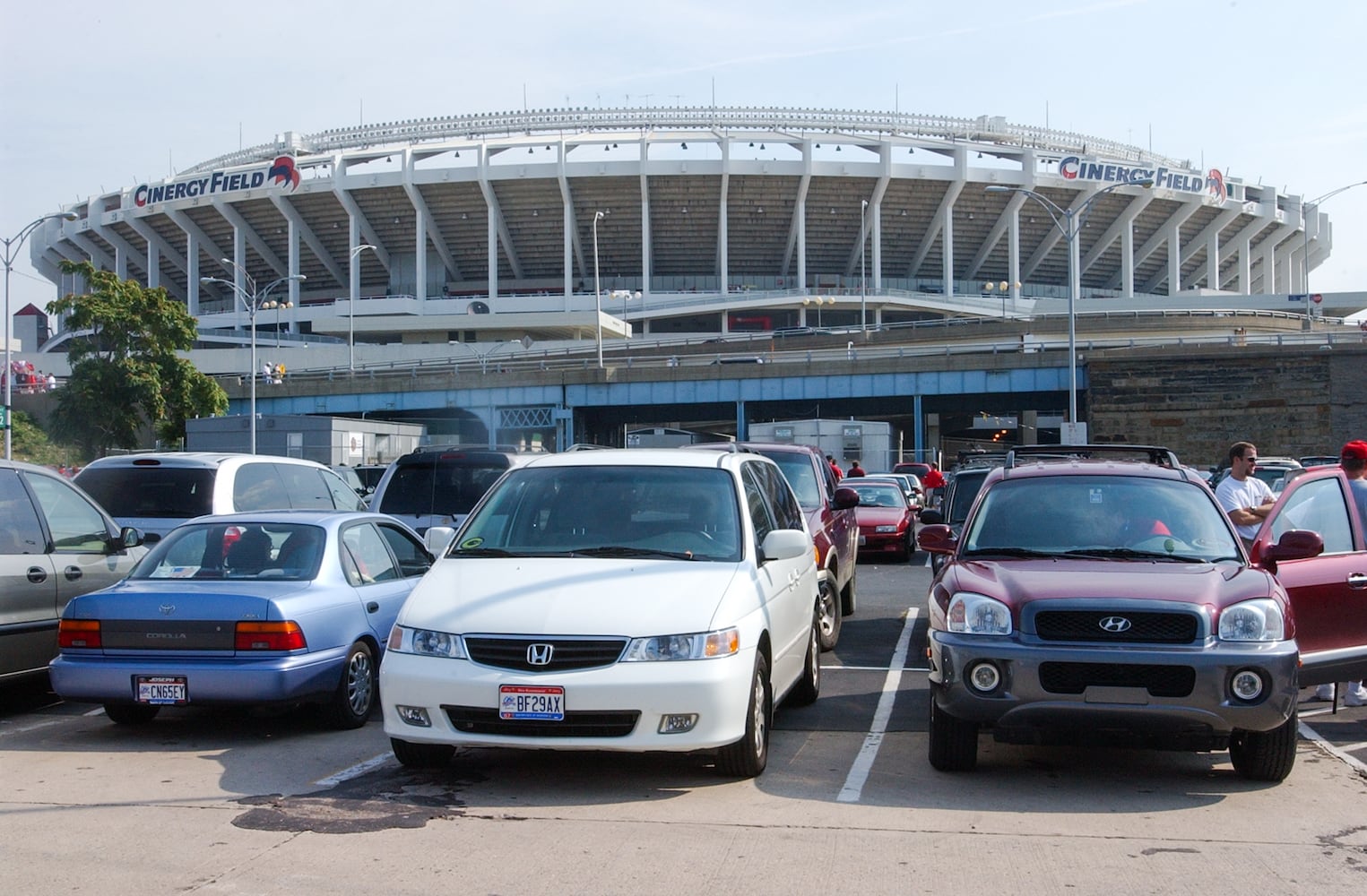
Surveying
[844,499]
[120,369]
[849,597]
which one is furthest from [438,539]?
[120,369]

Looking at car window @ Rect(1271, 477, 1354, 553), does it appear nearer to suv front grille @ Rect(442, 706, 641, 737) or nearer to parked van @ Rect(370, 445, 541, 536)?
suv front grille @ Rect(442, 706, 641, 737)

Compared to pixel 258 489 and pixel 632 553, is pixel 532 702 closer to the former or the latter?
pixel 632 553

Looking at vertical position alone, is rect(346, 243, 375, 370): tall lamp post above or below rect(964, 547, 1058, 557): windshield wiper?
above

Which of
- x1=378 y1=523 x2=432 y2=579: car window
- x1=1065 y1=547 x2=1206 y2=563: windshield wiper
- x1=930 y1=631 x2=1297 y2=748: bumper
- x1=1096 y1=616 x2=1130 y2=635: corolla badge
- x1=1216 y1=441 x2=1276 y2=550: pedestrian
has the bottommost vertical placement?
x1=930 y1=631 x2=1297 y2=748: bumper

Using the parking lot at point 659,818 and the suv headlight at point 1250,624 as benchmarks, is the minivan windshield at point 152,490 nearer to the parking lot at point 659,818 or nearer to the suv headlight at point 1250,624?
the parking lot at point 659,818

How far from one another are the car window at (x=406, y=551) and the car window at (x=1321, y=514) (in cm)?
616

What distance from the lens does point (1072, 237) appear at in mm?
42781

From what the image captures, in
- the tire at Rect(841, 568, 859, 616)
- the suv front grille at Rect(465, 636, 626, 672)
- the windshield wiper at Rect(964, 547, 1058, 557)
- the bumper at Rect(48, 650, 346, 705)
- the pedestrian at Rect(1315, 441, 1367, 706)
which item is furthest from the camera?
the tire at Rect(841, 568, 859, 616)

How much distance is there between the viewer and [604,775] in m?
A: 6.84

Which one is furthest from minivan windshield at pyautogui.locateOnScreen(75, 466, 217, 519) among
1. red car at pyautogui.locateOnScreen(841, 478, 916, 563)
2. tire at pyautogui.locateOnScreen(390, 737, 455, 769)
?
red car at pyautogui.locateOnScreen(841, 478, 916, 563)

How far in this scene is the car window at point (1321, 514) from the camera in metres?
8.48

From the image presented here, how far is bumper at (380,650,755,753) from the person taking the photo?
20.1 feet

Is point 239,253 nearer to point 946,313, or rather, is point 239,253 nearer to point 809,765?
point 946,313

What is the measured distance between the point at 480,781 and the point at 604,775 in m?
0.66
